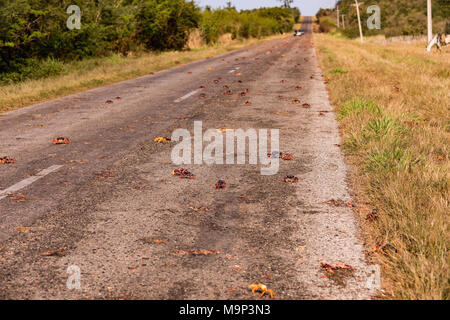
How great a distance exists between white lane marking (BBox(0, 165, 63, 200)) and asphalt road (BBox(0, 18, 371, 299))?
0.03ft

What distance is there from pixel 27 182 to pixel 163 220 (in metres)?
1.91

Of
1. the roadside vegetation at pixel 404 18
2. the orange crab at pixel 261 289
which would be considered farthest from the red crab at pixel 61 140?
the roadside vegetation at pixel 404 18

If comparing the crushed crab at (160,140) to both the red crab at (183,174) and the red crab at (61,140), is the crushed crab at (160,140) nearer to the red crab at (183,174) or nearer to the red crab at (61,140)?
the red crab at (61,140)

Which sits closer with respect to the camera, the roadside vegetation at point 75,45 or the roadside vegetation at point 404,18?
the roadside vegetation at point 75,45

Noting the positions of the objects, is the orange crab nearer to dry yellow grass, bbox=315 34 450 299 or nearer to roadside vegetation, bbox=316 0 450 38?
dry yellow grass, bbox=315 34 450 299

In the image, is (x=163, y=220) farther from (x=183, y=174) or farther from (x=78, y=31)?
(x=78, y=31)

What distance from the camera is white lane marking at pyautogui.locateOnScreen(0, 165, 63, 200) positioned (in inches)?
178

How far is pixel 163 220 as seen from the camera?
3816 millimetres

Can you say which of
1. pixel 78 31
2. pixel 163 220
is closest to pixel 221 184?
pixel 163 220

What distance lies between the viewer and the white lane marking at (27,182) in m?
4.53

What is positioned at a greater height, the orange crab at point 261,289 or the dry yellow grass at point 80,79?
the dry yellow grass at point 80,79

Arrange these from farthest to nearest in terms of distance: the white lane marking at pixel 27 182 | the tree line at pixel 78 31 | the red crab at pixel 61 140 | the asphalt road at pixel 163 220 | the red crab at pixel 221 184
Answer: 1. the tree line at pixel 78 31
2. the red crab at pixel 61 140
3. the red crab at pixel 221 184
4. the white lane marking at pixel 27 182
5. the asphalt road at pixel 163 220

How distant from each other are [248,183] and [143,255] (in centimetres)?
187

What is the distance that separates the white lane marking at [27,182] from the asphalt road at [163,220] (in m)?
0.01
